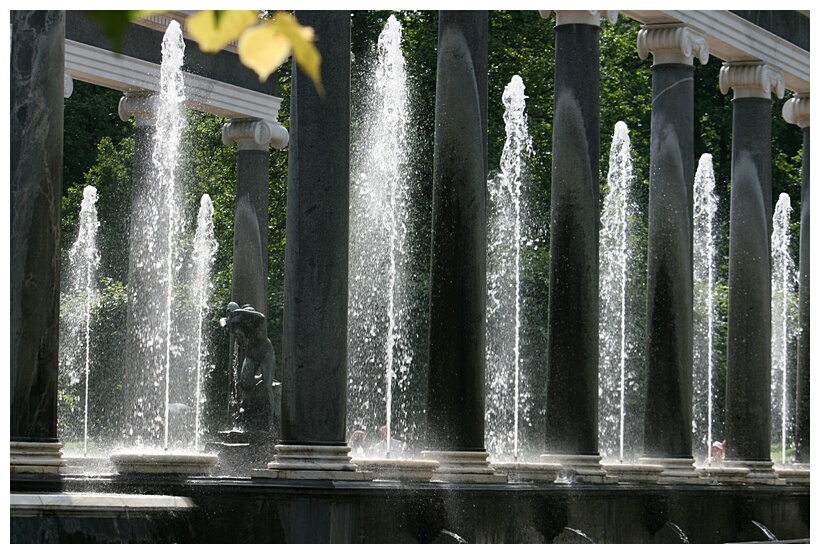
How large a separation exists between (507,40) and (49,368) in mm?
76684

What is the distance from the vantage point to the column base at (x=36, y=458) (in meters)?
45.3

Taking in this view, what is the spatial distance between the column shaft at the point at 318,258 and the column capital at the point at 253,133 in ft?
122

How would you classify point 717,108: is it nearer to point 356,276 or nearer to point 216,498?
point 356,276

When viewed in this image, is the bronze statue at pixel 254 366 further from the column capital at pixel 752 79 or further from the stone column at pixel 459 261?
the column capital at pixel 752 79

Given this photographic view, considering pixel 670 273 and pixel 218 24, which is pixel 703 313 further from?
pixel 218 24

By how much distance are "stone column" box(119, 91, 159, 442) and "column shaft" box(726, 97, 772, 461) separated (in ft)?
91.3

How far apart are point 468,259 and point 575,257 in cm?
991

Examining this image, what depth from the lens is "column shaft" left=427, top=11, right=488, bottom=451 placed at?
54.7 m

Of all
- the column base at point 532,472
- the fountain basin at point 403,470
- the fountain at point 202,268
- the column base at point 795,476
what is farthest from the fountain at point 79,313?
the fountain basin at point 403,470

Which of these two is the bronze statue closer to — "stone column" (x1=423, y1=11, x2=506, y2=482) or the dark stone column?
the dark stone column

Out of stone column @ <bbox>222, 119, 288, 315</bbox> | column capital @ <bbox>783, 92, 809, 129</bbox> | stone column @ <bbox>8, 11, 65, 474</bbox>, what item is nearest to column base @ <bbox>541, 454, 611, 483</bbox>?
stone column @ <bbox>8, 11, 65, 474</bbox>

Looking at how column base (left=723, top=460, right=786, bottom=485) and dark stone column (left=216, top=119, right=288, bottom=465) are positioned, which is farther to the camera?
dark stone column (left=216, top=119, right=288, bottom=465)

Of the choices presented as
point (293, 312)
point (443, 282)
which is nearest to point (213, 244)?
point (443, 282)

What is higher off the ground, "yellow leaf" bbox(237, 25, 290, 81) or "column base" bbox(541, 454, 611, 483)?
"yellow leaf" bbox(237, 25, 290, 81)
